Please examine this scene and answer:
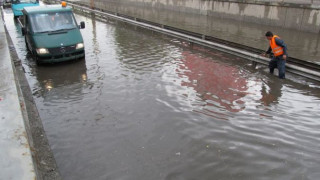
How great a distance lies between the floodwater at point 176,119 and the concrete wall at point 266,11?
31.3 feet

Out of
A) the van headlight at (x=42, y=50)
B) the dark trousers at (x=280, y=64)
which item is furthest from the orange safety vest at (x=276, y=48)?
the van headlight at (x=42, y=50)

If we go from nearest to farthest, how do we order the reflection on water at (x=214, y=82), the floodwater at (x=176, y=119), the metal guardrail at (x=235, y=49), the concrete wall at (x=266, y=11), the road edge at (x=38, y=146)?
1. the road edge at (x=38, y=146)
2. the floodwater at (x=176, y=119)
3. the reflection on water at (x=214, y=82)
4. the metal guardrail at (x=235, y=49)
5. the concrete wall at (x=266, y=11)

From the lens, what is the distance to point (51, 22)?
1101 cm

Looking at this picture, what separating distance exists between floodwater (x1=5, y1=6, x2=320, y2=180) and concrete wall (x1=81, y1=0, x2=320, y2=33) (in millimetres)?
9539

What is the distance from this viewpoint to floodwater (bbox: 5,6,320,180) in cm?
491

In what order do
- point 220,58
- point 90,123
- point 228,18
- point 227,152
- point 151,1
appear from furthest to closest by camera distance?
point 151,1 < point 228,18 < point 220,58 < point 90,123 < point 227,152

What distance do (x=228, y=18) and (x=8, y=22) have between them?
703 inches

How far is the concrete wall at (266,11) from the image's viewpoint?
18.0 m

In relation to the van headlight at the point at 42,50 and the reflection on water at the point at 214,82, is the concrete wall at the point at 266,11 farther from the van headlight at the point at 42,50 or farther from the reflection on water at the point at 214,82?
the van headlight at the point at 42,50

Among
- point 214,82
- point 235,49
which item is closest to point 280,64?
point 214,82

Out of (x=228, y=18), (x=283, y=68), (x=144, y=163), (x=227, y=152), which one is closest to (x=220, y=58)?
(x=283, y=68)

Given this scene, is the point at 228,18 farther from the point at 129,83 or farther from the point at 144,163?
the point at 144,163

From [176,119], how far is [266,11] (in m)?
17.5

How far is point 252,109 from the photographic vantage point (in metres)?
7.09
